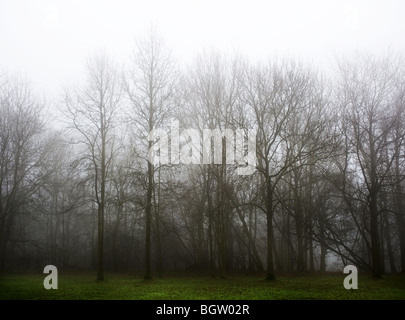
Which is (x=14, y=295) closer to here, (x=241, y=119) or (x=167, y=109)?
(x=167, y=109)

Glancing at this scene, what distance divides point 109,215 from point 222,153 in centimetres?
1946

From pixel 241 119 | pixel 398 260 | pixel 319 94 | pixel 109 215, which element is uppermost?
pixel 319 94

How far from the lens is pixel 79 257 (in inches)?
1511

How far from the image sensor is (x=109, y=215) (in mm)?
36219

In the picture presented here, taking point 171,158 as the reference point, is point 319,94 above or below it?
above

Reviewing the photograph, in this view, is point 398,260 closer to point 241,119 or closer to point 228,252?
point 228,252

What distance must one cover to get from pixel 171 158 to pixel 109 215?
59.3ft

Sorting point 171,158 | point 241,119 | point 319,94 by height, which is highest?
point 319,94

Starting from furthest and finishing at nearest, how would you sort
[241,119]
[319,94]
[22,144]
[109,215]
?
[109,215]
[22,144]
[319,94]
[241,119]

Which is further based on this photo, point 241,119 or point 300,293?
point 241,119
